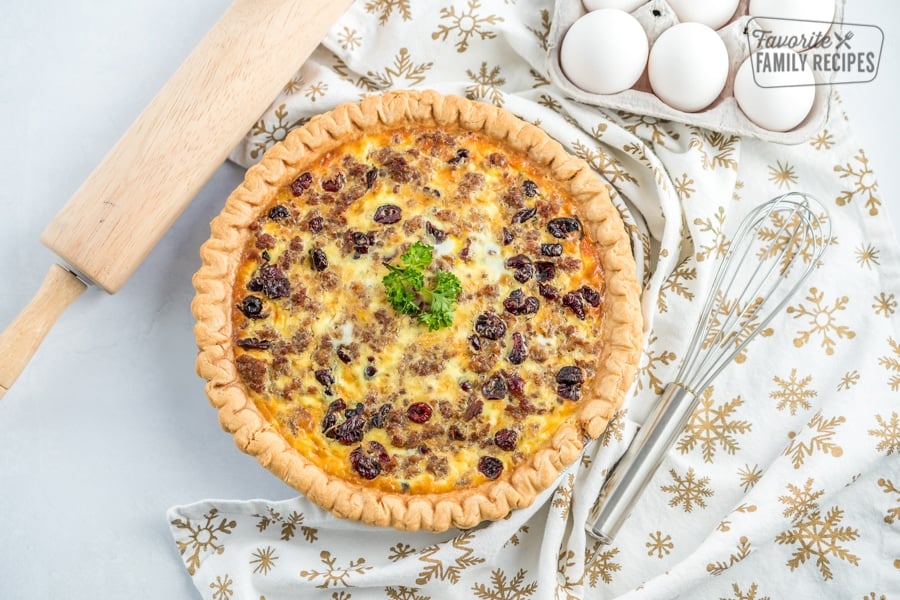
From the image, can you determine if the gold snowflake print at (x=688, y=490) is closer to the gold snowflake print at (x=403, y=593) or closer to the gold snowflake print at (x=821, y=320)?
the gold snowflake print at (x=821, y=320)

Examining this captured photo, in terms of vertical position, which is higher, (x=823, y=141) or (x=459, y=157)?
(x=823, y=141)

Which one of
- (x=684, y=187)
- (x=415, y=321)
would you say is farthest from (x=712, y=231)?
(x=415, y=321)

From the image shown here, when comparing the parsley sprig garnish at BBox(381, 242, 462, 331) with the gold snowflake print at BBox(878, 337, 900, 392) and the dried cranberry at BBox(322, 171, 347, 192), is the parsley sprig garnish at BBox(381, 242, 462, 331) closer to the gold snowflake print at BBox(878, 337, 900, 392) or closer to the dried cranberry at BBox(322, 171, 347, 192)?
the dried cranberry at BBox(322, 171, 347, 192)

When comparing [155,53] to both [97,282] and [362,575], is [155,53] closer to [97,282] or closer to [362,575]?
[97,282]

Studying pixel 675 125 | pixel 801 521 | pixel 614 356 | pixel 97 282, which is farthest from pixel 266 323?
pixel 801 521

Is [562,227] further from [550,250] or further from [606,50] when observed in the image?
[606,50]
